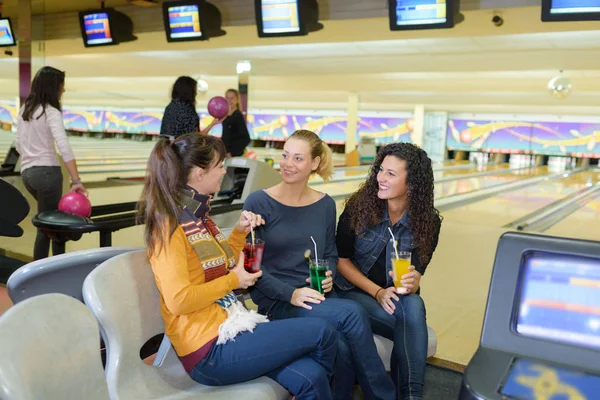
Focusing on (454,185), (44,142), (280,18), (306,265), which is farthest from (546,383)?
(454,185)

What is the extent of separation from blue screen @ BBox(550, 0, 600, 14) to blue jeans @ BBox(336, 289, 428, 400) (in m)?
2.77

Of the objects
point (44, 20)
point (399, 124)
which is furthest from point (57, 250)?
point (399, 124)

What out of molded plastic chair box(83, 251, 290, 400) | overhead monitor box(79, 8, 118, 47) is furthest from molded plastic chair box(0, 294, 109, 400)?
overhead monitor box(79, 8, 118, 47)

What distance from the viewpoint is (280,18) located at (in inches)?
199

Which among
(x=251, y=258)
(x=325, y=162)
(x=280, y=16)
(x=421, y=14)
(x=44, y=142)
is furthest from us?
(x=280, y=16)

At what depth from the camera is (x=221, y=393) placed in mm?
1480

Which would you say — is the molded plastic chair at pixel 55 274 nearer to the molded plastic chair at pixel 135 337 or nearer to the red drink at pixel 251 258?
the molded plastic chair at pixel 135 337

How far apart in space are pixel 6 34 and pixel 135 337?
19.9 feet

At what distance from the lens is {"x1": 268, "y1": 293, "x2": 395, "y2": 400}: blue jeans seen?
1.76 meters

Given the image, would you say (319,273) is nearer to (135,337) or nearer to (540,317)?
(135,337)

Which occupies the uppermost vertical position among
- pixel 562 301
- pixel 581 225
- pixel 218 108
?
pixel 218 108

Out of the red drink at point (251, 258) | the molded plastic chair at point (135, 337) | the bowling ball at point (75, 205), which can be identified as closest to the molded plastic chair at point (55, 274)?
the molded plastic chair at point (135, 337)

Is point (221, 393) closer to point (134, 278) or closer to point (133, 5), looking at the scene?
point (134, 278)

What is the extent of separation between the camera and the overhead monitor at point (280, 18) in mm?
4984
